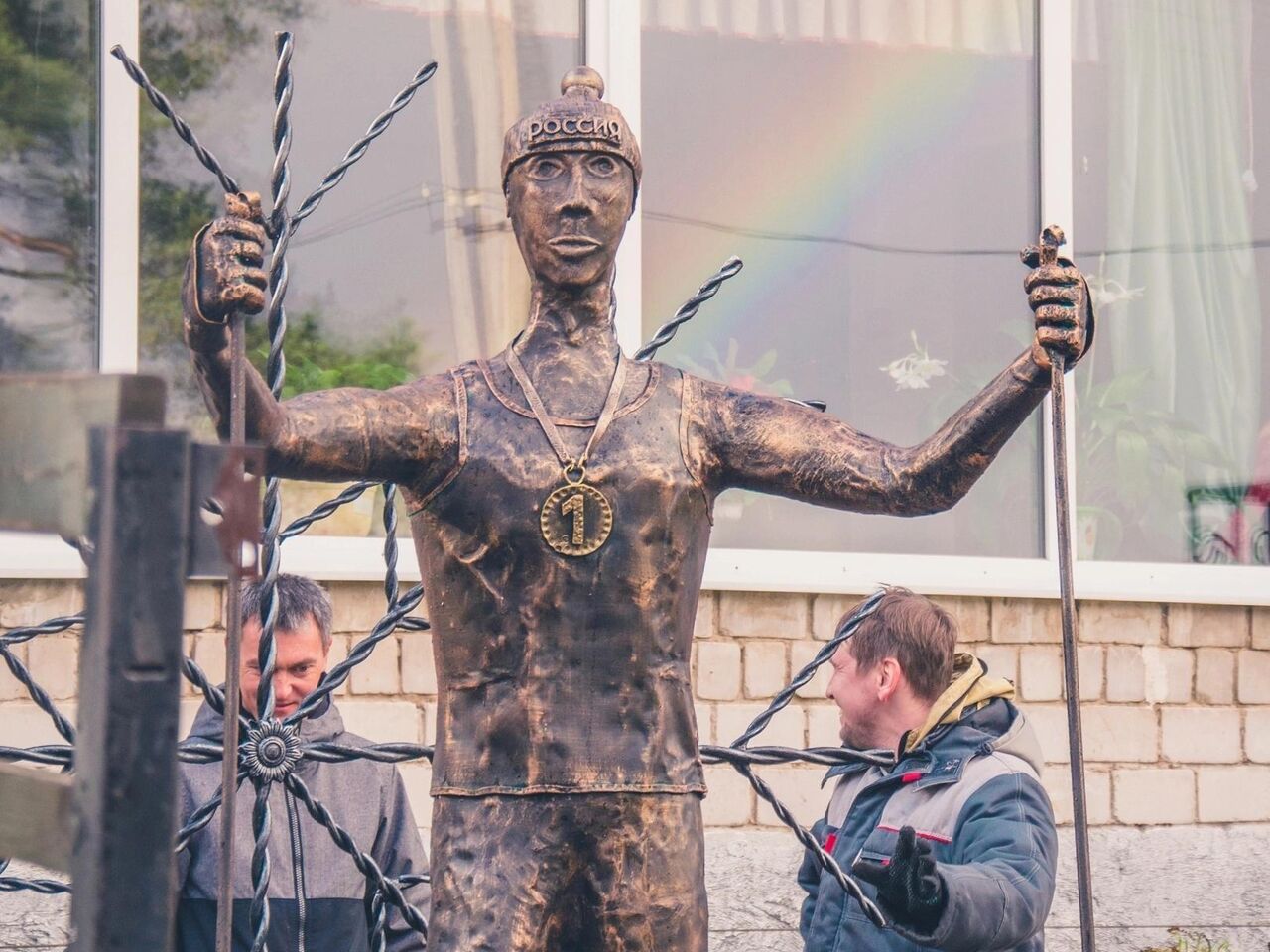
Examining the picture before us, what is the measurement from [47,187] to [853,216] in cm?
228

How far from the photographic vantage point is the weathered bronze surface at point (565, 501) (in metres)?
2.80

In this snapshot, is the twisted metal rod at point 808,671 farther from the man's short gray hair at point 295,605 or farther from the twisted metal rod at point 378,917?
the man's short gray hair at point 295,605

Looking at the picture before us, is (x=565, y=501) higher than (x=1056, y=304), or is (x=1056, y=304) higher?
(x=1056, y=304)

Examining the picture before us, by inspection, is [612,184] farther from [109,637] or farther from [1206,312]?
[1206,312]

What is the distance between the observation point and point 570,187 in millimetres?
2959

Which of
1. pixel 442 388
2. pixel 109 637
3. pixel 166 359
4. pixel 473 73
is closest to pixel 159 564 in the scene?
pixel 109 637

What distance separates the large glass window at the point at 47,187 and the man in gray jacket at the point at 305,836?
1.98 meters

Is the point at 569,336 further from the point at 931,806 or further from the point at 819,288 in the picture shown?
the point at 819,288

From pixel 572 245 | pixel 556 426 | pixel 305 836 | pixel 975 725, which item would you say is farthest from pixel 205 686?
pixel 975 725

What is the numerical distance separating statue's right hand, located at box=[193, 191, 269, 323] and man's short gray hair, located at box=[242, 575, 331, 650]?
1.07 m

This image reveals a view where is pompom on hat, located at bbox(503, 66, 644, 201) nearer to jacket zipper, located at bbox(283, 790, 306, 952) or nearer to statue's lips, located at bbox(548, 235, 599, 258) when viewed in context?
statue's lips, located at bbox(548, 235, 599, 258)

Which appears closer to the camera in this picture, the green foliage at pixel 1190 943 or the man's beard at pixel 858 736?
the man's beard at pixel 858 736

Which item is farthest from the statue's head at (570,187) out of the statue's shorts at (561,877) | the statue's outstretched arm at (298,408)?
the statue's shorts at (561,877)

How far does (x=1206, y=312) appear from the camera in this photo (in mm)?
6582
